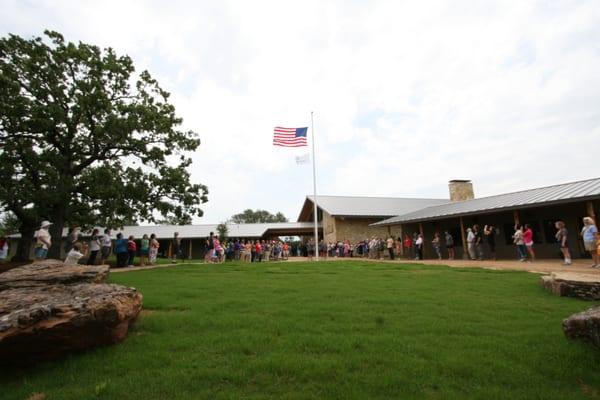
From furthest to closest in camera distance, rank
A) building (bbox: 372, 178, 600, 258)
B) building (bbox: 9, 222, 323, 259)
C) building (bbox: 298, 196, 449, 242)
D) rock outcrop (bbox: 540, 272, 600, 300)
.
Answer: building (bbox: 9, 222, 323, 259) → building (bbox: 298, 196, 449, 242) → building (bbox: 372, 178, 600, 258) → rock outcrop (bbox: 540, 272, 600, 300)

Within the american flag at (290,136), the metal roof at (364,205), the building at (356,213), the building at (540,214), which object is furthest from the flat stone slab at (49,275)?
the metal roof at (364,205)

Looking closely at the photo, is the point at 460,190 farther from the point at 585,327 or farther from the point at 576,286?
the point at 585,327

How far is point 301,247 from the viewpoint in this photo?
1304 inches

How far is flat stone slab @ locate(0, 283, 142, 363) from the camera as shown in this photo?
3.70 metres

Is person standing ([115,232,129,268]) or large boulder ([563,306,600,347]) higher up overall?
person standing ([115,232,129,268])

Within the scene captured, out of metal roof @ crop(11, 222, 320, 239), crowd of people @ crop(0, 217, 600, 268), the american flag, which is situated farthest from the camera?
metal roof @ crop(11, 222, 320, 239)

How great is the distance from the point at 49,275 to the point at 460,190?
29772 mm

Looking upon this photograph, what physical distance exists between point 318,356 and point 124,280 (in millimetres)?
7860

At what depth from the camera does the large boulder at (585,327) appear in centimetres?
372

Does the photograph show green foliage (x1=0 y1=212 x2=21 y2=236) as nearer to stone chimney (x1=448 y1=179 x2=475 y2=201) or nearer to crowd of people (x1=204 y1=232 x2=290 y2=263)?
crowd of people (x1=204 y1=232 x2=290 y2=263)

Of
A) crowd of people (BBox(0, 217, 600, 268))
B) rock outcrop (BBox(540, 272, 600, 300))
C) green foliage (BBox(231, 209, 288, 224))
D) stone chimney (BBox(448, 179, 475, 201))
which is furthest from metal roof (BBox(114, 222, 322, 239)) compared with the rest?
green foliage (BBox(231, 209, 288, 224))

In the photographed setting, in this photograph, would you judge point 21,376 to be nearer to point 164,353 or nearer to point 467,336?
point 164,353

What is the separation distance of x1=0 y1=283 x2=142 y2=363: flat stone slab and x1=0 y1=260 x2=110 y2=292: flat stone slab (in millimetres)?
1526

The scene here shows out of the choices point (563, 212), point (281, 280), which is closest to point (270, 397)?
point (281, 280)
